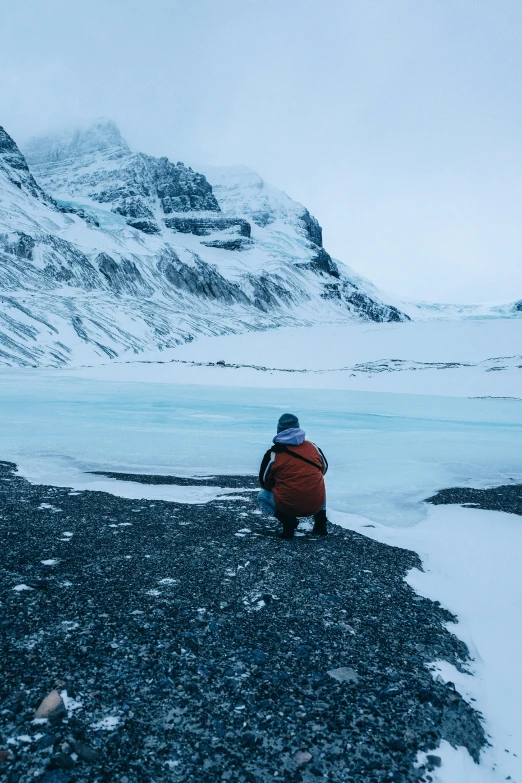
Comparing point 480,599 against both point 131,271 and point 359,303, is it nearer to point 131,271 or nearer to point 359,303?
point 131,271

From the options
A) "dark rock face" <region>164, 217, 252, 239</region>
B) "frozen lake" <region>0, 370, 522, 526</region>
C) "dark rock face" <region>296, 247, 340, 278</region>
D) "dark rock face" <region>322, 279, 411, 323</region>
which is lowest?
"frozen lake" <region>0, 370, 522, 526</region>

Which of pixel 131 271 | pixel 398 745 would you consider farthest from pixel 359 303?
pixel 398 745

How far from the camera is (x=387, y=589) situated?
503 cm

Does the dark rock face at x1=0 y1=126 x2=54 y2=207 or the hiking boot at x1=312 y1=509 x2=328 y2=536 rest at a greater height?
the dark rock face at x1=0 y1=126 x2=54 y2=207

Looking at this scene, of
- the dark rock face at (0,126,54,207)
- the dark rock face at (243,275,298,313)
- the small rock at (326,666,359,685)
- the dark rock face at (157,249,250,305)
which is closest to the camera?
the small rock at (326,666,359,685)

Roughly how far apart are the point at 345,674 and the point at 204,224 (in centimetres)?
19204

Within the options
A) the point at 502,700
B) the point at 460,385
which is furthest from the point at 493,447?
the point at 460,385

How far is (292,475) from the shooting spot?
249 inches

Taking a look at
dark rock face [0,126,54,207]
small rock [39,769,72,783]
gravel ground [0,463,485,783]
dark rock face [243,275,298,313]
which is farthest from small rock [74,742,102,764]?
dark rock face [0,126,54,207]

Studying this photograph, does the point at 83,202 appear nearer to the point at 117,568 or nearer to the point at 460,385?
the point at 460,385

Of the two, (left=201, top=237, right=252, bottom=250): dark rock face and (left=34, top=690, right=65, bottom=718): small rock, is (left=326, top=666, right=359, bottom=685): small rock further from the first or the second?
(left=201, top=237, right=252, bottom=250): dark rock face

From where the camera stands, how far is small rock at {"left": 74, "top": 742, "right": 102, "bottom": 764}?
2.63m

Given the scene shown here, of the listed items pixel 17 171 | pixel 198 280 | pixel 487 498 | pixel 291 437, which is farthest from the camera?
pixel 17 171

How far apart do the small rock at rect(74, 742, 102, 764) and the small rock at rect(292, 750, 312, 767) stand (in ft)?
3.31
